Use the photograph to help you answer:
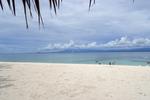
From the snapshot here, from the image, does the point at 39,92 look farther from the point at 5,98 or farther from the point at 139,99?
the point at 139,99

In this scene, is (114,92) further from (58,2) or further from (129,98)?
(58,2)

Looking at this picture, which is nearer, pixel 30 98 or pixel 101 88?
pixel 30 98

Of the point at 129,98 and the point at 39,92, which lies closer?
the point at 129,98

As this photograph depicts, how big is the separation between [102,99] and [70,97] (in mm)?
915

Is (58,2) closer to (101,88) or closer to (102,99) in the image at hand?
(102,99)

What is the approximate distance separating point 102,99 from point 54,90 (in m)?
1.70

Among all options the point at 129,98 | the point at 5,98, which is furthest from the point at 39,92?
the point at 129,98

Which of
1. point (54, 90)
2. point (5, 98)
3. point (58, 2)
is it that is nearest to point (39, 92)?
point (54, 90)

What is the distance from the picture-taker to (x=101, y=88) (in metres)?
6.66

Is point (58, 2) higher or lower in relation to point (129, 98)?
higher

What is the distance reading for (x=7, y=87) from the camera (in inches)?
271

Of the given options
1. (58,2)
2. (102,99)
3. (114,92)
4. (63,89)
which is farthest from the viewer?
(63,89)

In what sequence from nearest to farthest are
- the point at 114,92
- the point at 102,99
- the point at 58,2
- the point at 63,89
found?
the point at 58,2 < the point at 102,99 < the point at 114,92 < the point at 63,89

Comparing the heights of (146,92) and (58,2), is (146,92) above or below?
below
